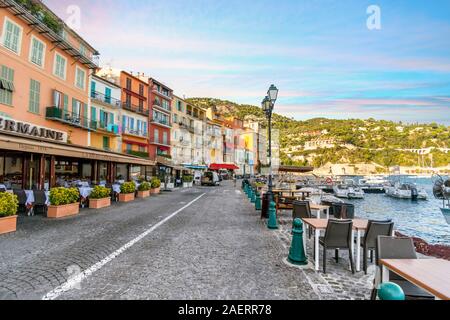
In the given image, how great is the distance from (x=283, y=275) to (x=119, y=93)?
3124 centimetres

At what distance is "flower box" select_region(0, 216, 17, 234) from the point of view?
6.88 m

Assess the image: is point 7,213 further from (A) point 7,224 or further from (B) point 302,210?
(B) point 302,210

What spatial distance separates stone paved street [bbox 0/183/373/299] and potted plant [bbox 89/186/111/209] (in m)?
3.84

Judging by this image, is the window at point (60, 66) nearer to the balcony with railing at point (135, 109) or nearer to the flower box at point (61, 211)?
the balcony with railing at point (135, 109)

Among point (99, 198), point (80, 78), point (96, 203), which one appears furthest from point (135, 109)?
point (96, 203)

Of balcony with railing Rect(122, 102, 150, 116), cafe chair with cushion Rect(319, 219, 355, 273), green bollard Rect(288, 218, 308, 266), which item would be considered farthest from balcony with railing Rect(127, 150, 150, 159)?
cafe chair with cushion Rect(319, 219, 355, 273)

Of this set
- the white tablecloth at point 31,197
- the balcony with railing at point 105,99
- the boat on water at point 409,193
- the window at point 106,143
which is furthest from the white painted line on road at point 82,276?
the boat on water at point 409,193

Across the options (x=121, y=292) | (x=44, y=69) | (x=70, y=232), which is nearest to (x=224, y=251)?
(x=121, y=292)

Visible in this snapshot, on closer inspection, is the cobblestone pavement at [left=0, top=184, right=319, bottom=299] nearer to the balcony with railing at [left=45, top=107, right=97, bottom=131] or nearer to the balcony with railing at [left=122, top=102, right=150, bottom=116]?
the balcony with railing at [left=45, top=107, right=97, bottom=131]

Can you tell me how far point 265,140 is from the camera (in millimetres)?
83938

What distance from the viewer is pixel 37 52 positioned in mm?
16031

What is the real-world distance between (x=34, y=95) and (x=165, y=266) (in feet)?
55.2

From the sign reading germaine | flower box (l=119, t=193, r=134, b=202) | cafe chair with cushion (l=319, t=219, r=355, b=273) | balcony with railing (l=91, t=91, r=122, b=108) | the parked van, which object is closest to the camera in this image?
cafe chair with cushion (l=319, t=219, r=355, b=273)
